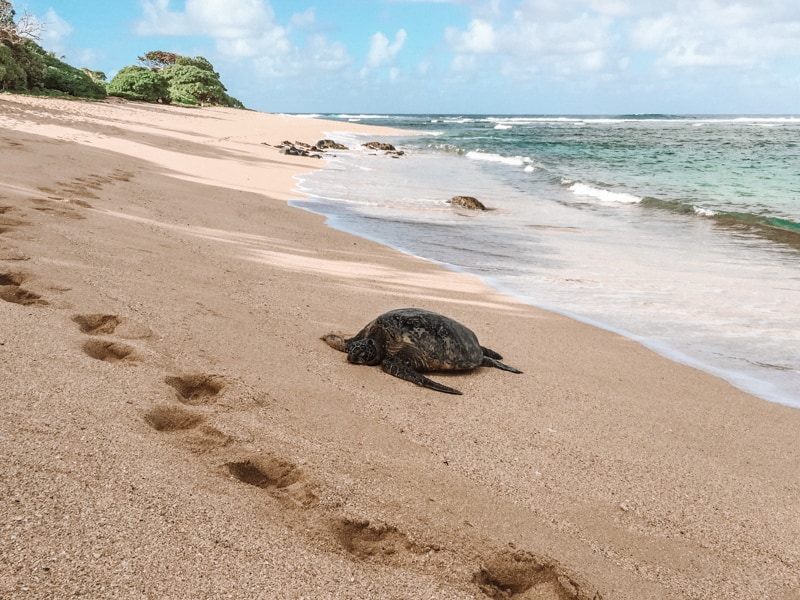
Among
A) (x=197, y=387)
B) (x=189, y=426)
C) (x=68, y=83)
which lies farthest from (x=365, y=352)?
(x=68, y=83)

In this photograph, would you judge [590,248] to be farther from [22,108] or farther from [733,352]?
[22,108]

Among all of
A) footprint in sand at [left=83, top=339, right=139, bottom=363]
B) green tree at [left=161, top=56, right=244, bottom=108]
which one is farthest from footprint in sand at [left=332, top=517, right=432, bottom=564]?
green tree at [left=161, top=56, right=244, bottom=108]

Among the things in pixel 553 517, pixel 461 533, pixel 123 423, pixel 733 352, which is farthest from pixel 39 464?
pixel 733 352

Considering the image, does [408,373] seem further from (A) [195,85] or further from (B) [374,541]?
(A) [195,85]

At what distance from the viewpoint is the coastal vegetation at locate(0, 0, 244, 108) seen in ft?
80.2

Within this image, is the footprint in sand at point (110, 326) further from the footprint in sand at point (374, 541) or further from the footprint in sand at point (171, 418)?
the footprint in sand at point (374, 541)

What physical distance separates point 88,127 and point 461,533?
58.5 feet

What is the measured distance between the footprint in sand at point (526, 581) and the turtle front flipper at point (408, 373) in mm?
1753

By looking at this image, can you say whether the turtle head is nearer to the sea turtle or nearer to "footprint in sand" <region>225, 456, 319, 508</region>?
the sea turtle

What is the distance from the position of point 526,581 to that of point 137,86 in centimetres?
4412

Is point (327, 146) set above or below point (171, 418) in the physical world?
above

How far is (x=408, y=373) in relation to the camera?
4.16 m

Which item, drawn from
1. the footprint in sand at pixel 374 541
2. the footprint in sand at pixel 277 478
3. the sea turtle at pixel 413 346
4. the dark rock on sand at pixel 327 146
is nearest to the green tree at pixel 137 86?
the dark rock on sand at pixel 327 146

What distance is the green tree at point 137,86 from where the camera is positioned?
3928 cm
